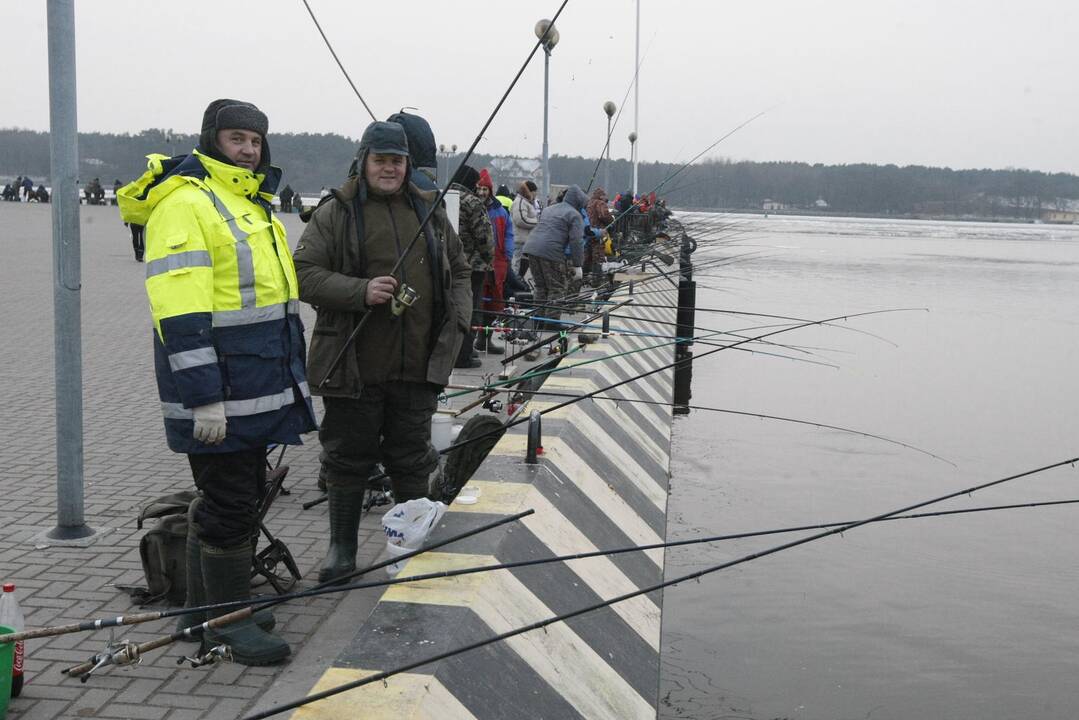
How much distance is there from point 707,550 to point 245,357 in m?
4.06

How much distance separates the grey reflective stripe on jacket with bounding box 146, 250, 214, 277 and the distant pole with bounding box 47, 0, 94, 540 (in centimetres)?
158

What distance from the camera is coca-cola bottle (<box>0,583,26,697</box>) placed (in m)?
3.93

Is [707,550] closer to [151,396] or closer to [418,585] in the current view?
[418,585]

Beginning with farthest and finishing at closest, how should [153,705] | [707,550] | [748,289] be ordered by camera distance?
[748,289] → [707,550] → [153,705]

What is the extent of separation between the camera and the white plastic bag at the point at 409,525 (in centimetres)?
484

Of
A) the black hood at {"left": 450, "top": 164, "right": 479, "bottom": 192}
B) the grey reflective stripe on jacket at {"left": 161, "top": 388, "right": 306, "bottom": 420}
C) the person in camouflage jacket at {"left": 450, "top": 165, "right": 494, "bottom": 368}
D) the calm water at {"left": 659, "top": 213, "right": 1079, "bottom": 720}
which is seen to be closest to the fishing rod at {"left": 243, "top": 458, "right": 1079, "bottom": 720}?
the grey reflective stripe on jacket at {"left": 161, "top": 388, "right": 306, "bottom": 420}

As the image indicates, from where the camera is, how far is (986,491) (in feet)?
31.2

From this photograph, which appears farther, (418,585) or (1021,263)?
(1021,263)

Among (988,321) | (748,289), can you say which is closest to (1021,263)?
(748,289)

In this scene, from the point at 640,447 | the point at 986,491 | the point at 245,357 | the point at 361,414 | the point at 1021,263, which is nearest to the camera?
→ the point at 245,357

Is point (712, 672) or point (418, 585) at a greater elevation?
point (418, 585)

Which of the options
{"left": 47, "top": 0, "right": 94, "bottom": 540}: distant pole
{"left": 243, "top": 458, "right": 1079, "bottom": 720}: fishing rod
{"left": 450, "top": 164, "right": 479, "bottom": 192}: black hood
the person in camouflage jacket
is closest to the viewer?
{"left": 243, "top": 458, "right": 1079, "bottom": 720}: fishing rod

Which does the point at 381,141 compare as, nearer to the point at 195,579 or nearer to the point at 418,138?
the point at 418,138

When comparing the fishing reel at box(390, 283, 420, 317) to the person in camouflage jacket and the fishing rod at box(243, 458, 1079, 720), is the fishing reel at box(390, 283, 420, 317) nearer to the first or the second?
the fishing rod at box(243, 458, 1079, 720)
